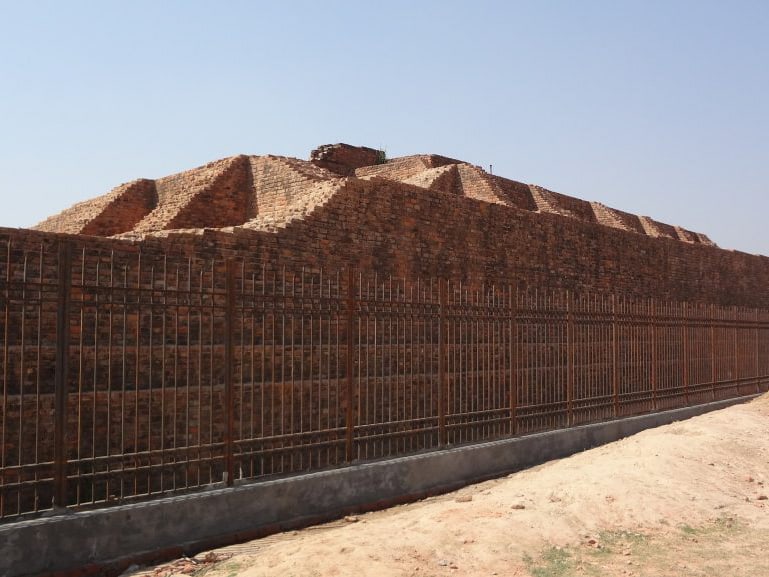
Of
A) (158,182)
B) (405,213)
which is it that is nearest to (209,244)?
(405,213)

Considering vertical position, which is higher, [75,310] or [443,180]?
[443,180]

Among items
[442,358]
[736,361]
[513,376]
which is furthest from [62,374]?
[736,361]

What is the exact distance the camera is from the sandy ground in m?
5.02

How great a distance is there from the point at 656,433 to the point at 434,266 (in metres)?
3.96

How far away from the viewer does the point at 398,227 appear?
10773 millimetres

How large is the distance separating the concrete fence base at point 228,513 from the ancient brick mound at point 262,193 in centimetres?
346

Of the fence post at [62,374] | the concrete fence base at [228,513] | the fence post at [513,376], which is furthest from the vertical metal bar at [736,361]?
the fence post at [62,374]

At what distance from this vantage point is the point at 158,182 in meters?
16.2

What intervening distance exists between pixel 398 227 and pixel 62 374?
20.8ft

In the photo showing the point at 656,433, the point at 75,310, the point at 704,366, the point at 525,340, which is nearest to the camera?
the point at 75,310

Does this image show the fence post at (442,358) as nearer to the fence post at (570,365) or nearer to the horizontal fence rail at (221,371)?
the horizontal fence rail at (221,371)

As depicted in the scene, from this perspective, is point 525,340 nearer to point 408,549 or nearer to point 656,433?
point 656,433

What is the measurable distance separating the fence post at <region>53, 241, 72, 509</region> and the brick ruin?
2.07 metres

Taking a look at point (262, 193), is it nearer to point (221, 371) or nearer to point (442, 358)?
point (221, 371)
